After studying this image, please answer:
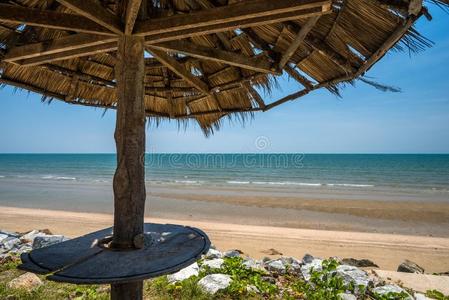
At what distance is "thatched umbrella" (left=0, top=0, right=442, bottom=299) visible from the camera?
1570 millimetres

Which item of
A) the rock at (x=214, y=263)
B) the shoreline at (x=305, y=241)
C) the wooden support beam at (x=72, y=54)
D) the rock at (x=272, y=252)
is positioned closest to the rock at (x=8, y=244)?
the shoreline at (x=305, y=241)

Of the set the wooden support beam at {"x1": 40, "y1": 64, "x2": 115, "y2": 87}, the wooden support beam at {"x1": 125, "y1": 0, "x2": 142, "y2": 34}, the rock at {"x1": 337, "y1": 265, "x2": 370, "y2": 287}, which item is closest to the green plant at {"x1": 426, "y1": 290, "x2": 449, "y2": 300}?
the rock at {"x1": 337, "y1": 265, "x2": 370, "y2": 287}

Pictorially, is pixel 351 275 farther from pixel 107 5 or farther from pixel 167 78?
pixel 107 5

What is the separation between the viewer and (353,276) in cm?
350

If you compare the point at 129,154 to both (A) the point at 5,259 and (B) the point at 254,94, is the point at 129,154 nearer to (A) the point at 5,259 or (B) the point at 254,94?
(B) the point at 254,94

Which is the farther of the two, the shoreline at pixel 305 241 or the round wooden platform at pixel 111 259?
the shoreline at pixel 305 241

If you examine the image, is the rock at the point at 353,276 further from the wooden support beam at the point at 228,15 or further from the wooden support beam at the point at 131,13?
the wooden support beam at the point at 131,13

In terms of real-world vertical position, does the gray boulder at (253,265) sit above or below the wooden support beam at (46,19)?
below

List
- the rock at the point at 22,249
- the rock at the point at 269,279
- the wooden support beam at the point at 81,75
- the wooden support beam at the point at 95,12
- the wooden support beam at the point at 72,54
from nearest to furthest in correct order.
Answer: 1. the wooden support beam at the point at 95,12
2. the wooden support beam at the point at 72,54
3. the wooden support beam at the point at 81,75
4. the rock at the point at 269,279
5. the rock at the point at 22,249

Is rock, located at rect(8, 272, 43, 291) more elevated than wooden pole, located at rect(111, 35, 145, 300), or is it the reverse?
wooden pole, located at rect(111, 35, 145, 300)

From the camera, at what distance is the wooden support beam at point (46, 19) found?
5.18 ft

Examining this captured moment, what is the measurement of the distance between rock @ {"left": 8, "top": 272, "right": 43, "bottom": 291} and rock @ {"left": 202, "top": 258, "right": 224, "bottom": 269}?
1.99 m

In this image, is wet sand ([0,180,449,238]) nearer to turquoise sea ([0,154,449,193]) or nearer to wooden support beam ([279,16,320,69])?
turquoise sea ([0,154,449,193])

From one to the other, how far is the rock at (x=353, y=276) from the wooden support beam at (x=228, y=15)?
3.19 metres
